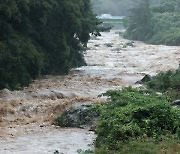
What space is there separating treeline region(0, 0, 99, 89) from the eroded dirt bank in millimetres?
1035

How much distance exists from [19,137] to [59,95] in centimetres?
810

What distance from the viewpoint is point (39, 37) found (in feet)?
107

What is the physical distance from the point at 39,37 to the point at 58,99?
919 centimetres

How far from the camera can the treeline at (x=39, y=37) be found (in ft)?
89.5

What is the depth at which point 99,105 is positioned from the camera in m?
19.4

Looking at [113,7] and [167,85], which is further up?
[113,7]

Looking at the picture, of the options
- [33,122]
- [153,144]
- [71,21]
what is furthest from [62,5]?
[153,144]

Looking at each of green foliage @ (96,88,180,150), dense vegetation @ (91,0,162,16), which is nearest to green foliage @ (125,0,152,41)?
dense vegetation @ (91,0,162,16)

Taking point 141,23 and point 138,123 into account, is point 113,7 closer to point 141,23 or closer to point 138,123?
point 141,23

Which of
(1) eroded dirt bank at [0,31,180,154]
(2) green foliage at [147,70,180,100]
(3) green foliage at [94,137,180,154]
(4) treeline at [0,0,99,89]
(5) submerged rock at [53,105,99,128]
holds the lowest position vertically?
(1) eroded dirt bank at [0,31,180,154]

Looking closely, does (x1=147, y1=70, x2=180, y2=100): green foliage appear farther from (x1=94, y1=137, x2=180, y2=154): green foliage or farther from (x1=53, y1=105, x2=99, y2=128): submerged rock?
(x1=94, y1=137, x2=180, y2=154): green foliage

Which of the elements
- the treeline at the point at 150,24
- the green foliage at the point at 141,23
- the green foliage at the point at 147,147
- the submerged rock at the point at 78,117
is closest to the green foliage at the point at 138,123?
the green foliage at the point at 147,147

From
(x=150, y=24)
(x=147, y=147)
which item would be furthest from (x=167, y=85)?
(x=150, y=24)

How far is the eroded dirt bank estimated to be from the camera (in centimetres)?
1642
